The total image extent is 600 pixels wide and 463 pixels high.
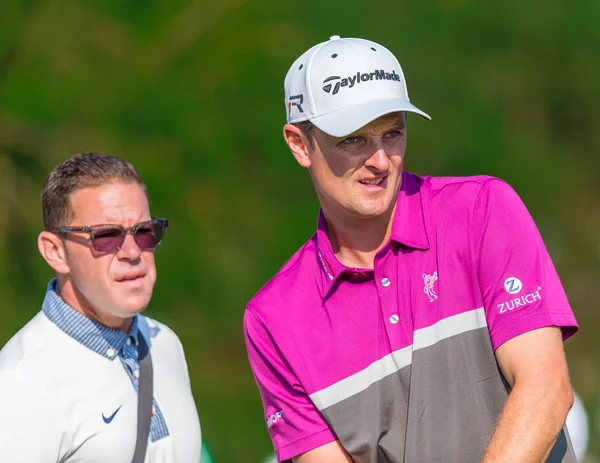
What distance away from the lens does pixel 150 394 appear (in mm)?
3596

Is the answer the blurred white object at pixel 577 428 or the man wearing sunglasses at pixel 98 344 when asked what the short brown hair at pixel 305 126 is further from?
the blurred white object at pixel 577 428

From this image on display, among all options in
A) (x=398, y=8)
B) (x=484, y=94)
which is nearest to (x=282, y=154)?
(x=398, y=8)

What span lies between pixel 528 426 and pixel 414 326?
0.45m

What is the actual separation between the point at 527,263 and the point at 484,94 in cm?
560

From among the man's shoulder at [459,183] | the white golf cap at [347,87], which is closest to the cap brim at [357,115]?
the white golf cap at [347,87]

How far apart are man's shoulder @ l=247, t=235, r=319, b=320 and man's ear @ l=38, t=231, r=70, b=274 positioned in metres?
0.81

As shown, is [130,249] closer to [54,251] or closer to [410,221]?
[54,251]

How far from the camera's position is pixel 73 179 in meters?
3.64

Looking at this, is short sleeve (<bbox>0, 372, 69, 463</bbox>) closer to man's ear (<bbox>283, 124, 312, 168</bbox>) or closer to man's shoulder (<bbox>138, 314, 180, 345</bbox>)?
man's shoulder (<bbox>138, 314, 180, 345</bbox>)

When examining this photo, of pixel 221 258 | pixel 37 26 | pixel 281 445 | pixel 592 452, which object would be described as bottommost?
pixel 592 452

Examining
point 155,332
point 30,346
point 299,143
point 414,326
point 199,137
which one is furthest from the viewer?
point 199,137

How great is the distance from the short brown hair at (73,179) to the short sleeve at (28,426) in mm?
624

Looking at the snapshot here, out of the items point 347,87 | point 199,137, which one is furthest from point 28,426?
point 199,137

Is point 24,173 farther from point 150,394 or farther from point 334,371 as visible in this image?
point 334,371
